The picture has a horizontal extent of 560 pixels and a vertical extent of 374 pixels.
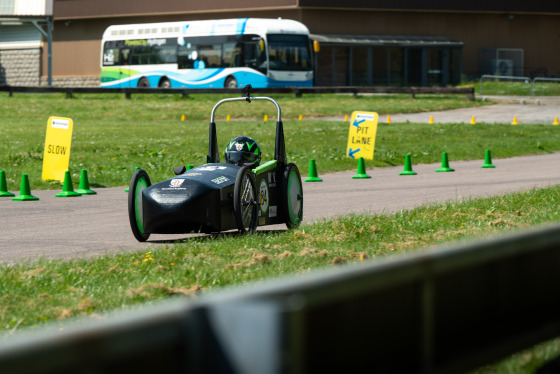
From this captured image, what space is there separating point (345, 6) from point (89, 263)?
175 ft

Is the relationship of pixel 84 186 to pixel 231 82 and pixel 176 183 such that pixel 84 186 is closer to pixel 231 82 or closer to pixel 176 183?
pixel 176 183

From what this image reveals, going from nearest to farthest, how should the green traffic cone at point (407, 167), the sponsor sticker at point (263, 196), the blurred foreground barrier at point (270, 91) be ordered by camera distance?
the sponsor sticker at point (263, 196) → the green traffic cone at point (407, 167) → the blurred foreground barrier at point (270, 91)

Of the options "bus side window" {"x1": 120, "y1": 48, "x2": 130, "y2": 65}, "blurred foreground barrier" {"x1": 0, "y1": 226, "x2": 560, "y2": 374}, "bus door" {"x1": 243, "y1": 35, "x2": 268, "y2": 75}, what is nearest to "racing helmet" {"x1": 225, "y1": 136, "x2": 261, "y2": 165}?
"blurred foreground barrier" {"x1": 0, "y1": 226, "x2": 560, "y2": 374}

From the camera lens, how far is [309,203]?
48.6 feet

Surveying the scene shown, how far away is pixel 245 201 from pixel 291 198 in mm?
1252

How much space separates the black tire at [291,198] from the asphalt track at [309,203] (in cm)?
70

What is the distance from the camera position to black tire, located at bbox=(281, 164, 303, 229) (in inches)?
450

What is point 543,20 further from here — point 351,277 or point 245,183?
point 351,277

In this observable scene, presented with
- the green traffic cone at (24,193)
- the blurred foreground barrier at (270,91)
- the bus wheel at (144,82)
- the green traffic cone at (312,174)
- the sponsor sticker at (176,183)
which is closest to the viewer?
the sponsor sticker at (176,183)

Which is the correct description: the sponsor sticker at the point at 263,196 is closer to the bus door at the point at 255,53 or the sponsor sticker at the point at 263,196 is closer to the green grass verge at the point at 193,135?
the green grass verge at the point at 193,135

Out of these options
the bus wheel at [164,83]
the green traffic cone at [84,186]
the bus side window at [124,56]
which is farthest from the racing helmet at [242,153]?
the bus side window at [124,56]

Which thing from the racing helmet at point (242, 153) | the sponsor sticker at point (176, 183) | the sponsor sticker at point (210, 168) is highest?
the racing helmet at point (242, 153)

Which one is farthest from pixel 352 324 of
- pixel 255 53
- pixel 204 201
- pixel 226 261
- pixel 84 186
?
pixel 255 53

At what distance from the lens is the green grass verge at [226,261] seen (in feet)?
23.0
